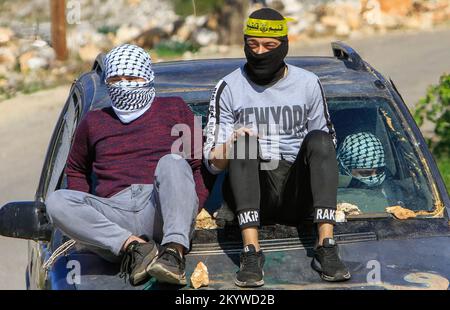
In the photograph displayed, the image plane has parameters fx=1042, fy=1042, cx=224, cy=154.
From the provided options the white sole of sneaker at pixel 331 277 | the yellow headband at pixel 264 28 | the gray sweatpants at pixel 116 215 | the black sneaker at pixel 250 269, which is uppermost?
the yellow headband at pixel 264 28

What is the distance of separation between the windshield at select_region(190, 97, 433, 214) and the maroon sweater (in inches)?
16.7

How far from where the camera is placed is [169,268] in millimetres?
4012

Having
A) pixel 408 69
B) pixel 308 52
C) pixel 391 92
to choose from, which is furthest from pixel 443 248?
pixel 308 52

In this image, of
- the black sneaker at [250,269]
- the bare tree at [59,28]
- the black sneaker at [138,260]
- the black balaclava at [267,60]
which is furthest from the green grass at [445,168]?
the bare tree at [59,28]

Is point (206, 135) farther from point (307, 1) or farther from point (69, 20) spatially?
point (307, 1)

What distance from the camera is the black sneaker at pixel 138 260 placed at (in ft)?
13.5

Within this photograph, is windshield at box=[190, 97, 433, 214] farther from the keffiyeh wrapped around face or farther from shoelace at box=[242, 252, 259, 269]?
shoelace at box=[242, 252, 259, 269]

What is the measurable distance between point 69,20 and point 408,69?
5.62 m

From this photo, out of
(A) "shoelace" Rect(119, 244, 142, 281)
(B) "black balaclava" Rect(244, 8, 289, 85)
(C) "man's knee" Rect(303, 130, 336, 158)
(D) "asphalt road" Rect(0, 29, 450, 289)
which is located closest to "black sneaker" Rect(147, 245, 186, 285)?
(A) "shoelace" Rect(119, 244, 142, 281)

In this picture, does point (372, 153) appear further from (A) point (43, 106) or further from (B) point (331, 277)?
(A) point (43, 106)

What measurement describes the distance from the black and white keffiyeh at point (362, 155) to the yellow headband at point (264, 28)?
0.80m

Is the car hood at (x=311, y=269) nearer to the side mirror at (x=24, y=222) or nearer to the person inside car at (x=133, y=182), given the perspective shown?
the person inside car at (x=133, y=182)

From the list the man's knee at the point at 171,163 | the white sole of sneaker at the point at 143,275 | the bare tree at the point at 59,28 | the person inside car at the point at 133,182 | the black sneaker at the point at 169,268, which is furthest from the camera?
the bare tree at the point at 59,28

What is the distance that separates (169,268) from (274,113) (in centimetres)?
110
